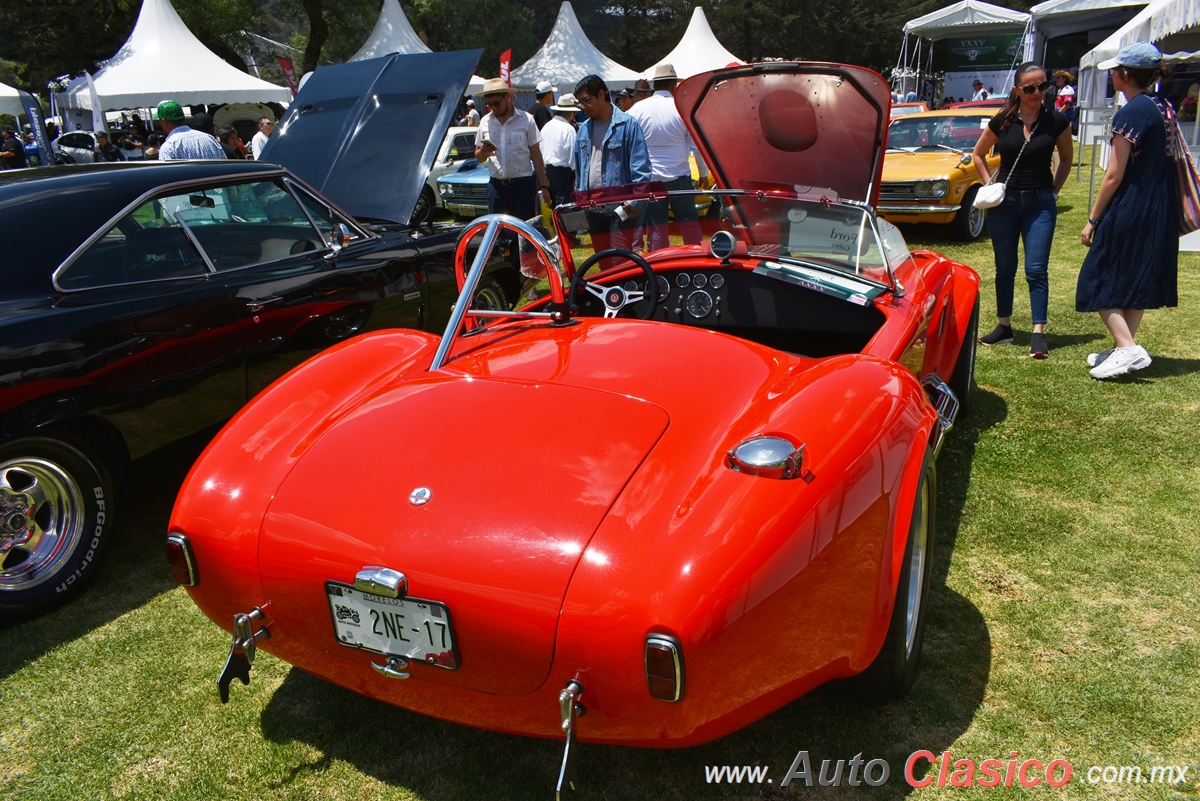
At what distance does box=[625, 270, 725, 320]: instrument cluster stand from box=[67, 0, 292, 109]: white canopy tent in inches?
670

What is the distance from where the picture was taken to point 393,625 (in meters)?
→ 1.94

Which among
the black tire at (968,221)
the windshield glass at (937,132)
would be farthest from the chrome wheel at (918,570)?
the windshield glass at (937,132)

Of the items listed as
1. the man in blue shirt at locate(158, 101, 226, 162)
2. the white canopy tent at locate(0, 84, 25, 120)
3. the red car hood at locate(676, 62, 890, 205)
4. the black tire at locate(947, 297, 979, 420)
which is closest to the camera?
the red car hood at locate(676, 62, 890, 205)

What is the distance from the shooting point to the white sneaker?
5109 mm

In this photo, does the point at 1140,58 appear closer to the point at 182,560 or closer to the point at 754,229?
the point at 754,229

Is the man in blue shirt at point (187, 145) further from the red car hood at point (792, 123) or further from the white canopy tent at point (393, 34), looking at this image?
the white canopy tent at point (393, 34)

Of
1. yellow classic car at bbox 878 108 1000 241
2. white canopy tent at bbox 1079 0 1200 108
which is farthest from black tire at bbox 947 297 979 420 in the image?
white canopy tent at bbox 1079 0 1200 108

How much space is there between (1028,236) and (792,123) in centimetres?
250

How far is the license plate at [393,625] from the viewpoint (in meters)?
1.89

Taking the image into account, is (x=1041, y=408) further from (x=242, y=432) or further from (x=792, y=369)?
(x=242, y=432)

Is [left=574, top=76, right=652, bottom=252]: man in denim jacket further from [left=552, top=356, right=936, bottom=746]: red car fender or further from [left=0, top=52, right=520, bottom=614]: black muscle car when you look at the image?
[left=552, top=356, right=936, bottom=746]: red car fender

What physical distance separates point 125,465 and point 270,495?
1673 mm

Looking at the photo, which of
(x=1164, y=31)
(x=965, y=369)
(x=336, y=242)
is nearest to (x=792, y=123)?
(x=965, y=369)

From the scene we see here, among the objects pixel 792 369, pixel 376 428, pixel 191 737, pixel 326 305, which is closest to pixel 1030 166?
pixel 792 369
